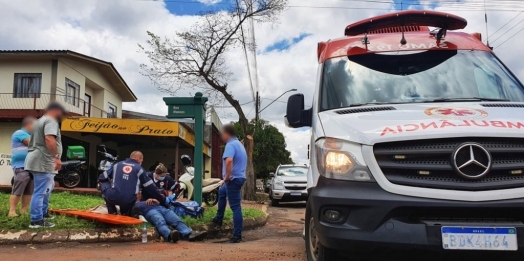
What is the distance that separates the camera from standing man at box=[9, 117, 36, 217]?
23.3 feet

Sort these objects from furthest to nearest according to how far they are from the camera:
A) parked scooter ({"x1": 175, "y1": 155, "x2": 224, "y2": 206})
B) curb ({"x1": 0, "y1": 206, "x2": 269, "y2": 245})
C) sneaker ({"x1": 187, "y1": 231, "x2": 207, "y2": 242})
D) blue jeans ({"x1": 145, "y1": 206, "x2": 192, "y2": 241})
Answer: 1. parked scooter ({"x1": 175, "y1": 155, "x2": 224, "y2": 206})
2. sneaker ({"x1": 187, "y1": 231, "x2": 207, "y2": 242})
3. blue jeans ({"x1": 145, "y1": 206, "x2": 192, "y2": 241})
4. curb ({"x1": 0, "y1": 206, "x2": 269, "y2": 245})

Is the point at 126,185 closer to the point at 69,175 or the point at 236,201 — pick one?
the point at 236,201

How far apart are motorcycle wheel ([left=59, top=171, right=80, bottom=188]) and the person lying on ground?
9737mm

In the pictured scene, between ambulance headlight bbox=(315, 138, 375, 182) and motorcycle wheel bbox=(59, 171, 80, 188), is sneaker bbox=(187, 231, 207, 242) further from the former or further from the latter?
motorcycle wheel bbox=(59, 171, 80, 188)

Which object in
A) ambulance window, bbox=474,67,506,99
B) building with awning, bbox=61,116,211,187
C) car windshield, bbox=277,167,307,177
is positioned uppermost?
building with awning, bbox=61,116,211,187

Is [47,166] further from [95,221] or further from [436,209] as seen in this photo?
[436,209]

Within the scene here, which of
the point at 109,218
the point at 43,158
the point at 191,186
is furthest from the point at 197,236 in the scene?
the point at 191,186

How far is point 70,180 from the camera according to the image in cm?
1577

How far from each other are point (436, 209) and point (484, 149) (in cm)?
49

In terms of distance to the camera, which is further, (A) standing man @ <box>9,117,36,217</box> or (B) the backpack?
(B) the backpack

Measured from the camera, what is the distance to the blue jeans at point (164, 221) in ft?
21.2

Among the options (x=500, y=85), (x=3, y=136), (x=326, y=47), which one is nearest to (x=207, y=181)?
(x=326, y=47)

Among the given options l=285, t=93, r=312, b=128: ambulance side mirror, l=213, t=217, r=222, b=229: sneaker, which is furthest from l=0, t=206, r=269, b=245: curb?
l=285, t=93, r=312, b=128: ambulance side mirror

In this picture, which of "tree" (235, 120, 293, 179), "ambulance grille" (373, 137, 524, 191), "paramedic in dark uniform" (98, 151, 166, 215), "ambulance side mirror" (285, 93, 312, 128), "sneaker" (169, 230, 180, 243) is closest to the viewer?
"ambulance grille" (373, 137, 524, 191)
